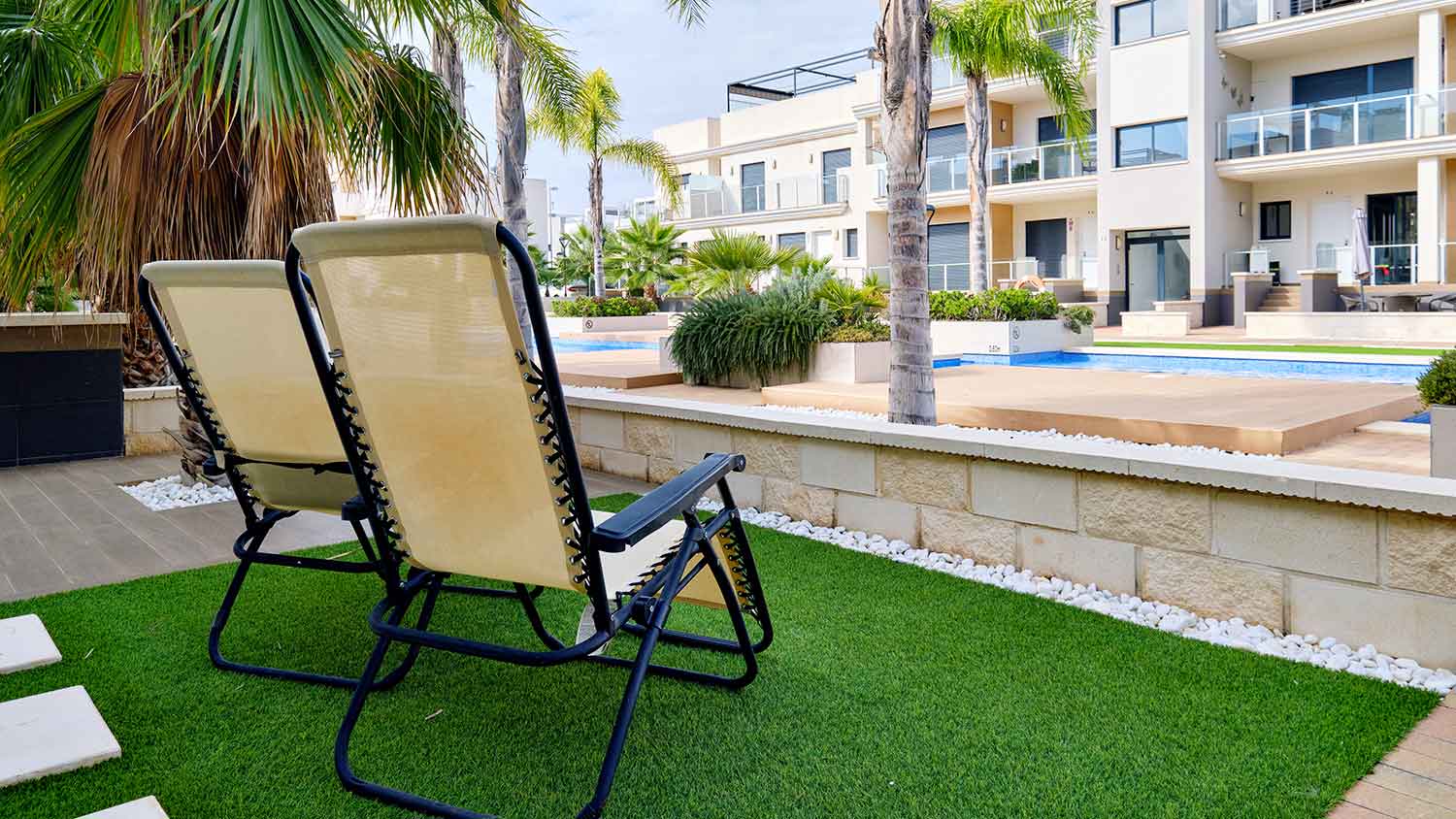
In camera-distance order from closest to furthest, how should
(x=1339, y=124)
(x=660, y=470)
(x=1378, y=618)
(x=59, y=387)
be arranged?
(x=1378, y=618) < (x=660, y=470) < (x=59, y=387) < (x=1339, y=124)

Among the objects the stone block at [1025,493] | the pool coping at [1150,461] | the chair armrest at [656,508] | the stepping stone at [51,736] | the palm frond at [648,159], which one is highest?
the palm frond at [648,159]

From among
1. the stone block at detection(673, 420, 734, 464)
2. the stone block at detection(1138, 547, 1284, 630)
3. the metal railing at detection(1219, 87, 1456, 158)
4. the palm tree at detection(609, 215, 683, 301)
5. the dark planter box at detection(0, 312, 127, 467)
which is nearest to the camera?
the stone block at detection(1138, 547, 1284, 630)

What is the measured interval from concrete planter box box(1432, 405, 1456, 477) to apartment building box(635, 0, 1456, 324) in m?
16.7

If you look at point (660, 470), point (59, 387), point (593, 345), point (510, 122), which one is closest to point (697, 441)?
point (660, 470)

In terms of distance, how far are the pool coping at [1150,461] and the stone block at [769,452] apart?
0.06m

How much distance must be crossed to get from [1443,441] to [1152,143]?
66.2ft

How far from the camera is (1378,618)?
10.1 feet

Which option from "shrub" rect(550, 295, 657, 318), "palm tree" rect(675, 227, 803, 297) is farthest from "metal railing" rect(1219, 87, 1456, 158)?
"shrub" rect(550, 295, 657, 318)

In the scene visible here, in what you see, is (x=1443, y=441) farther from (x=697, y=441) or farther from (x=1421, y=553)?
(x=697, y=441)

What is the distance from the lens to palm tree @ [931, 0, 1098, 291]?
16.9 meters

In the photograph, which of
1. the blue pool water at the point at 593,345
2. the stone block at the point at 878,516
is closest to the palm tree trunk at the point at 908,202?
the stone block at the point at 878,516

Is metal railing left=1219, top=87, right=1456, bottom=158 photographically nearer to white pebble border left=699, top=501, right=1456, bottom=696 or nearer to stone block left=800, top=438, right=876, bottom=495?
stone block left=800, top=438, right=876, bottom=495

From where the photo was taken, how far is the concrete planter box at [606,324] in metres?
24.1

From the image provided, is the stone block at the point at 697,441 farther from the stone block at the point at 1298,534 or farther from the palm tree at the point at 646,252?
the palm tree at the point at 646,252
